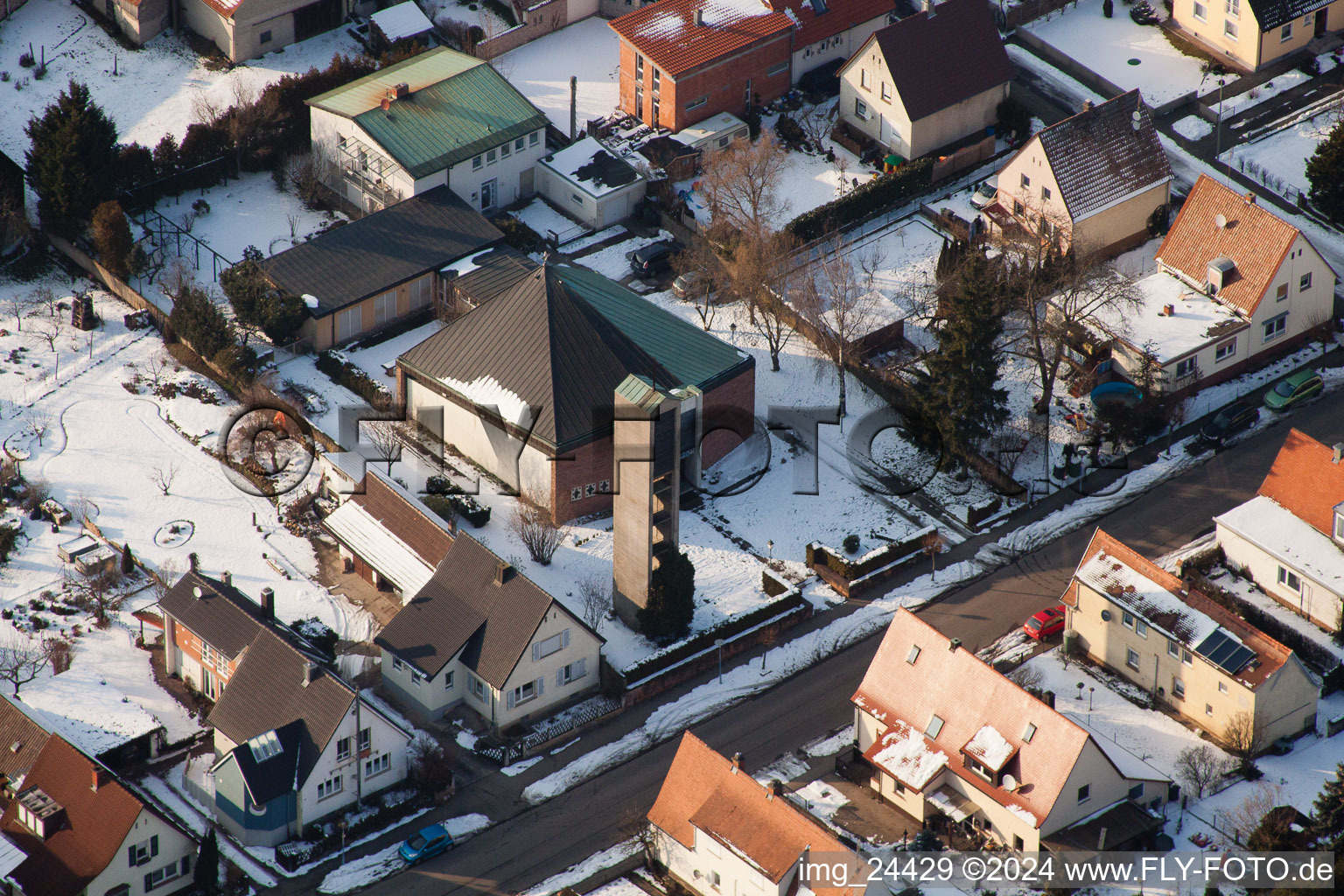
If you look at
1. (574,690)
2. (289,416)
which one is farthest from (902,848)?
(289,416)

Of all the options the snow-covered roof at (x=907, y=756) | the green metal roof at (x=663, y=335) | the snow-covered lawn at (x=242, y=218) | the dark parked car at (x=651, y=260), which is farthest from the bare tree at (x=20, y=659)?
the dark parked car at (x=651, y=260)

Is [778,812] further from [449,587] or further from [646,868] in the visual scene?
[449,587]

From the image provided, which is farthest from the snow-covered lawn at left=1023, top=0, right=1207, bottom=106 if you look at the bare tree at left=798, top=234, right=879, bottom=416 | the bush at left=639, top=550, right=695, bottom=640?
the bush at left=639, top=550, right=695, bottom=640

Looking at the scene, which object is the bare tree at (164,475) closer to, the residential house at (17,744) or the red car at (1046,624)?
the residential house at (17,744)

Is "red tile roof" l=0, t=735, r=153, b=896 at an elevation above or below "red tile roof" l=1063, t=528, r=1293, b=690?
below

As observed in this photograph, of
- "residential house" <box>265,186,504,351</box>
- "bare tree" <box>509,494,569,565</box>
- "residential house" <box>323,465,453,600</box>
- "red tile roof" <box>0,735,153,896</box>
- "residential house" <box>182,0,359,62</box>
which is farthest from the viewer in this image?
"residential house" <box>182,0,359,62</box>

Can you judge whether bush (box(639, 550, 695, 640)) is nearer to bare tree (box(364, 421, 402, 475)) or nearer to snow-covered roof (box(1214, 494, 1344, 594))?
bare tree (box(364, 421, 402, 475))

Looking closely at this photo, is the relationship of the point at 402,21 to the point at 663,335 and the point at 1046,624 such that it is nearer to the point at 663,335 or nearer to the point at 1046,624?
the point at 663,335
